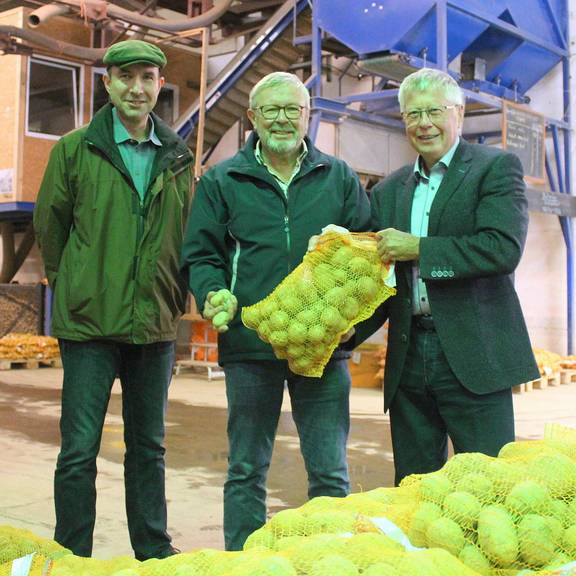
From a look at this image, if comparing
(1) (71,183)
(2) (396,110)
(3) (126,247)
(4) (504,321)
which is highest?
(2) (396,110)

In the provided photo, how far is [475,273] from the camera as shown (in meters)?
2.61

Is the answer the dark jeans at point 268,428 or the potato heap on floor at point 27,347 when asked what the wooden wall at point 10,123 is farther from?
the dark jeans at point 268,428

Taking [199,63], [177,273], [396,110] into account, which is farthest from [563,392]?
[199,63]

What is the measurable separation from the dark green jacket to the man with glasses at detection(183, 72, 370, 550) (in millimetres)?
290

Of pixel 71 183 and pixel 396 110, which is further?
pixel 396 110

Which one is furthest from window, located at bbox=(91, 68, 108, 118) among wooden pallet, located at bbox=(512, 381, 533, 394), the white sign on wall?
wooden pallet, located at bbox=(512, 381, 533, 394)

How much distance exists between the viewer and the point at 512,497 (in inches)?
66.2

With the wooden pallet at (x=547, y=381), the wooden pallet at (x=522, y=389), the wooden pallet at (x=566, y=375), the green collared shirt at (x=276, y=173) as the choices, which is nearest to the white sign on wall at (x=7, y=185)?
the wooden pallet at (x=522, y=389)

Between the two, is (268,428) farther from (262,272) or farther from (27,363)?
(27,363)

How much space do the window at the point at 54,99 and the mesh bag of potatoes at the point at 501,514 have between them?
501 inches

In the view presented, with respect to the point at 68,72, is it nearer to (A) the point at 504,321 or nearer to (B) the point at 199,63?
(B) the point at 199,63

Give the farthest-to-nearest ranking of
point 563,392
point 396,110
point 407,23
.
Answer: point 396,110, point 563,392, point 407,23

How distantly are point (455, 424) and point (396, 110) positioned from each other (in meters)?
9.10

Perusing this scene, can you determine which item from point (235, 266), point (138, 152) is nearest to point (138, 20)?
point (138, 152)
